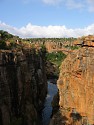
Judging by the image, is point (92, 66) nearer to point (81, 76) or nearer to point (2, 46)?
point (81, 76)

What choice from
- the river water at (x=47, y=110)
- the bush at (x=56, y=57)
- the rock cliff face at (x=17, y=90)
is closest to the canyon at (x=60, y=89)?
the rock cliff face at (x=17, y=90)

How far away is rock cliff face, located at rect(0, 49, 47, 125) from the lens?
141 ft

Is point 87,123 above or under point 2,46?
under

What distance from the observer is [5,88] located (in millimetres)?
43188

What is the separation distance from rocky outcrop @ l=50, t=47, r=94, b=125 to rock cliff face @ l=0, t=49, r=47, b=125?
22.6ft

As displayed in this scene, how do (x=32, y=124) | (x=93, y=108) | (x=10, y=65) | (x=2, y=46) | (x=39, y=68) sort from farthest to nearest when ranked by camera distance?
(x=39, y=68), (x=2, y=46), (x=32, y=124), (x=10, y=65), (x=93, y=108)

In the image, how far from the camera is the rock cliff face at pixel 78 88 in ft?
120

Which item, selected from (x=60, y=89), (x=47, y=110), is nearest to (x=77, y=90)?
(x=60, y=89)

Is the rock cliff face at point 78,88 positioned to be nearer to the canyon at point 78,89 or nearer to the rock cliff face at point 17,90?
the canyon at point 78,89

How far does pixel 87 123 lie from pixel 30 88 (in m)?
19.4

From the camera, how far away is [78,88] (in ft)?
125

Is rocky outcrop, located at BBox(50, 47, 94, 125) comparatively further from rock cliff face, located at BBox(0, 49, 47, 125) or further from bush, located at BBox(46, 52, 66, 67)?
bush, located at BBox(46, 52, 66, 67)

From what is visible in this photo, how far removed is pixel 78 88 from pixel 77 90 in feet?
1.29

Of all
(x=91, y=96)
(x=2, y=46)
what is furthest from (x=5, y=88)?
(x=2, y=46)
